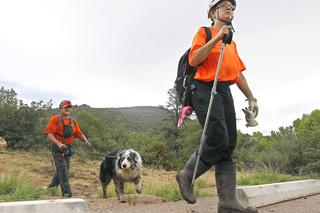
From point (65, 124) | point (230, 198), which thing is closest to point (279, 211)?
point (230, 198)

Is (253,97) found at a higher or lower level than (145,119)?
lower

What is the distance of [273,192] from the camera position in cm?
589

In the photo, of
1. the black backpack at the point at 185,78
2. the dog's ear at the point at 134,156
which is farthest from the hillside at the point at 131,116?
the black backpack at the point at 185,78

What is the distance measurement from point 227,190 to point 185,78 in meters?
1.19

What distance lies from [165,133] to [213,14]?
3916 centimetres

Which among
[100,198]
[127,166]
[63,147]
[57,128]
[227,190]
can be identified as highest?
[57,128]

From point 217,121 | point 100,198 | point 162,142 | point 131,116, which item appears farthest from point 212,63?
point 131,116

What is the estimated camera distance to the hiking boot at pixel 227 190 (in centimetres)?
394

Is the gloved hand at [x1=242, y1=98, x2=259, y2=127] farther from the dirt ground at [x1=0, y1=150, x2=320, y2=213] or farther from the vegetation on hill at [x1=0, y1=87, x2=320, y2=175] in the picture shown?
the vegetation on hill at [x1=0, y1=87, x2=320, y2=175]

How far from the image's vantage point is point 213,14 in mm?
4434

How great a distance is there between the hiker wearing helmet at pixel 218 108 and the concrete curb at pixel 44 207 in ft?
3.49

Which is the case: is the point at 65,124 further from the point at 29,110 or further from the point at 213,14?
the point at 29,110

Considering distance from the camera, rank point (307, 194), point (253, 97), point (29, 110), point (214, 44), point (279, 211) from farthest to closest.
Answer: point (29, 110)
point (307, 194)
point (279, 211)
point (253, 97)
point (214, 44)

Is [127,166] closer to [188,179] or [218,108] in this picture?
[188,179]
